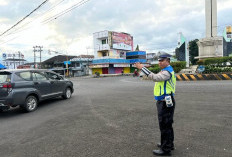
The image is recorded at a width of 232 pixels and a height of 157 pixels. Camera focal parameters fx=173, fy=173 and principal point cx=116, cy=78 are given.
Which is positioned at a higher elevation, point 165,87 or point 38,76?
point 38,76

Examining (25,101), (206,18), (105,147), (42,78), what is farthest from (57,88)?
(206,18)

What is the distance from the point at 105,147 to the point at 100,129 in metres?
1.02

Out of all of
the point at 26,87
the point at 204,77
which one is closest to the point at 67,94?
the point at 26,87

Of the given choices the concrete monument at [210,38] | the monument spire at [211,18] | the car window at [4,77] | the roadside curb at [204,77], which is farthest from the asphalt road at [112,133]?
the monument spire at [211,18]

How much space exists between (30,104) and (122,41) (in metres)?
46.9

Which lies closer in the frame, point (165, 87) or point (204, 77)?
point (165, 87)

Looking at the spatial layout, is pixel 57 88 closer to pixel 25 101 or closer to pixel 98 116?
pixel 25 101

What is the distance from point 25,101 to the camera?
250 inches

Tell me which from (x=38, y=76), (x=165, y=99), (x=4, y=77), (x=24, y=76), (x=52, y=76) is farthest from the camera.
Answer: (x=52, y=76)

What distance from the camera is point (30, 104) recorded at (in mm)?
6629

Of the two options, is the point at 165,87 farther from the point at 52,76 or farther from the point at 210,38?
the point at 210,38

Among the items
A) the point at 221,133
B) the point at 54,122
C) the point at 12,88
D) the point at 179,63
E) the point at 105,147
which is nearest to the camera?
the point at 105,147

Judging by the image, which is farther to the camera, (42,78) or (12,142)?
(42,78)

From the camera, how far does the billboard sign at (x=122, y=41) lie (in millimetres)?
48506
